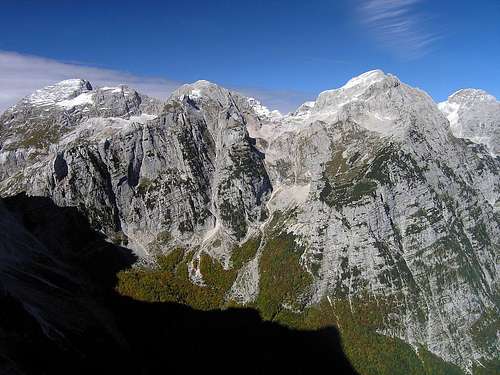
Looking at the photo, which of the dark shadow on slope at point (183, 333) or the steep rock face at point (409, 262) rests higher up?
the steep rock face at point (409, 262)

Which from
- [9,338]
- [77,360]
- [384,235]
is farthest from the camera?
[384,235]

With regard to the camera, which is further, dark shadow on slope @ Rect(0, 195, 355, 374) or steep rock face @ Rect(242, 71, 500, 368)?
steep rock face @ Rect(242, 71, 500, 368)

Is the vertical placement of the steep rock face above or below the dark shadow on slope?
above

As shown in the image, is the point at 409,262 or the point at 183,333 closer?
the point at 183,333

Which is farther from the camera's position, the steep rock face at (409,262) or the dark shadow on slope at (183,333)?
the steep rock face at (409,262)

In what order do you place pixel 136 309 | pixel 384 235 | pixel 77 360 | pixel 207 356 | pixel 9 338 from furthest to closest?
pixel 384 235
pixel 136 309
pixel 207 356
pixel 77 360
pixel 9 338

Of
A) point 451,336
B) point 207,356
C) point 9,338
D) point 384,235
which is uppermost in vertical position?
point 9,338

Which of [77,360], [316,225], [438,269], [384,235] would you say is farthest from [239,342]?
[77,360]

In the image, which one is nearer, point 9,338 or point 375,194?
point 9,338

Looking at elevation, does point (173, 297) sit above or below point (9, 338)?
below

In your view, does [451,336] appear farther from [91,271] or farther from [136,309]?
[91,271]

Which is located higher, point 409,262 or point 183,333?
point 409,262
